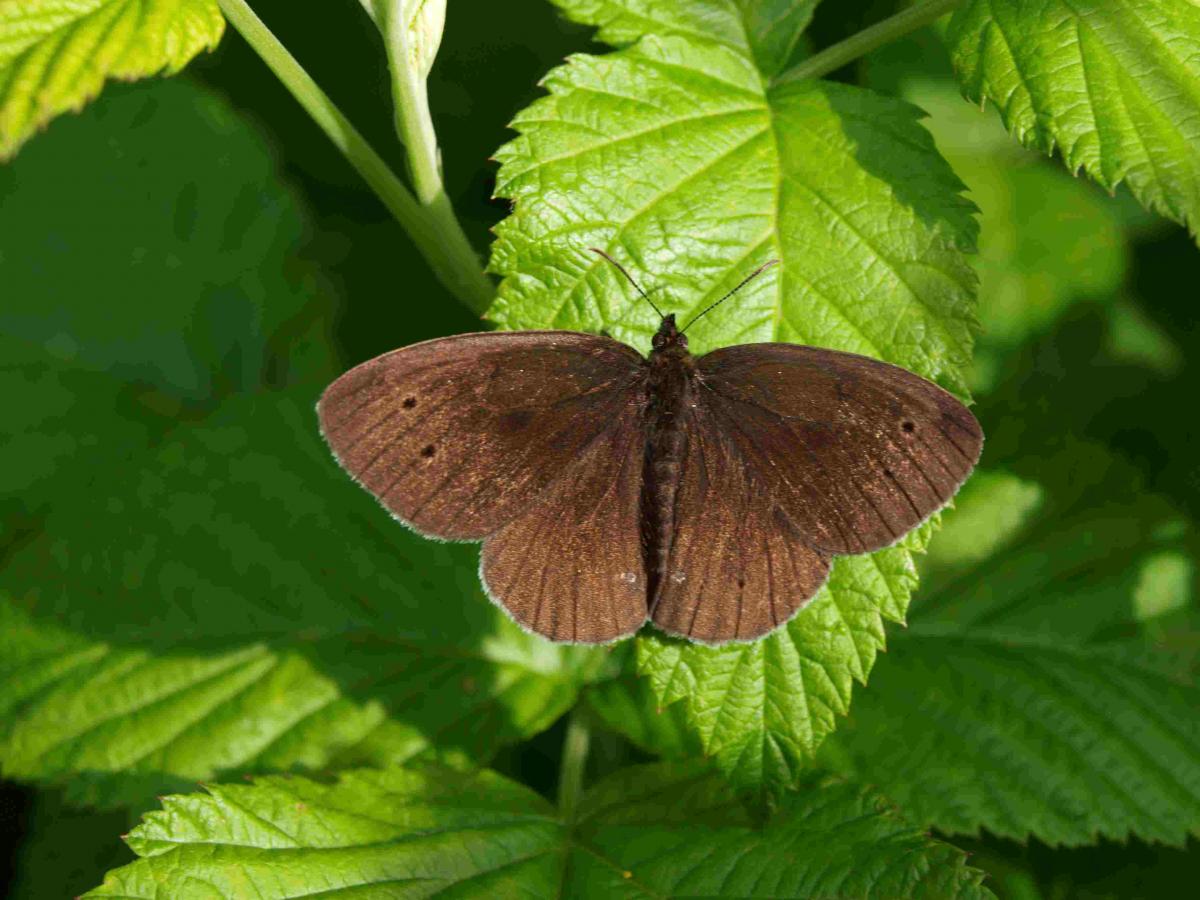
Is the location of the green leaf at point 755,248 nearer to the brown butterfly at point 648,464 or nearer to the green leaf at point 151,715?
the brown butterfly at point 648,464

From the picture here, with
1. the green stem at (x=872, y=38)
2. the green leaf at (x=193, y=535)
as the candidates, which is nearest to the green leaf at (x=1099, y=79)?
the green stem at (x=872, y=38)

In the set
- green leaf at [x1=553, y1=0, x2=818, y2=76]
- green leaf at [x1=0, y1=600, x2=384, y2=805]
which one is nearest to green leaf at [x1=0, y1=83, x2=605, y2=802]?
green leaf at [x1=0, y1=600, x2=384, y2=805]

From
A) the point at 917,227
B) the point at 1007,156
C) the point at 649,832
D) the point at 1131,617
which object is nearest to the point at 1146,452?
the point at 1131,617

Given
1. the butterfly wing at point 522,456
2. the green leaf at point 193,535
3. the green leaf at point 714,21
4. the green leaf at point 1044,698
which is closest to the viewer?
the butterfly wing at point 522,456

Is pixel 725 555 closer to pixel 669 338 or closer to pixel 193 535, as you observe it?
pixel 669 338

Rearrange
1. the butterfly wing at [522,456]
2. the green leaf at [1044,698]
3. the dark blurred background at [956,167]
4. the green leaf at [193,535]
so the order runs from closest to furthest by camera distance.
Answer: the butterfly wing at [522,456], the green leaf at [1044,698], the green leaf at [193,535], the dark blurred background at [956,167]

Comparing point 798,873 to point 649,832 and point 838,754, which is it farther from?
point 838,754
